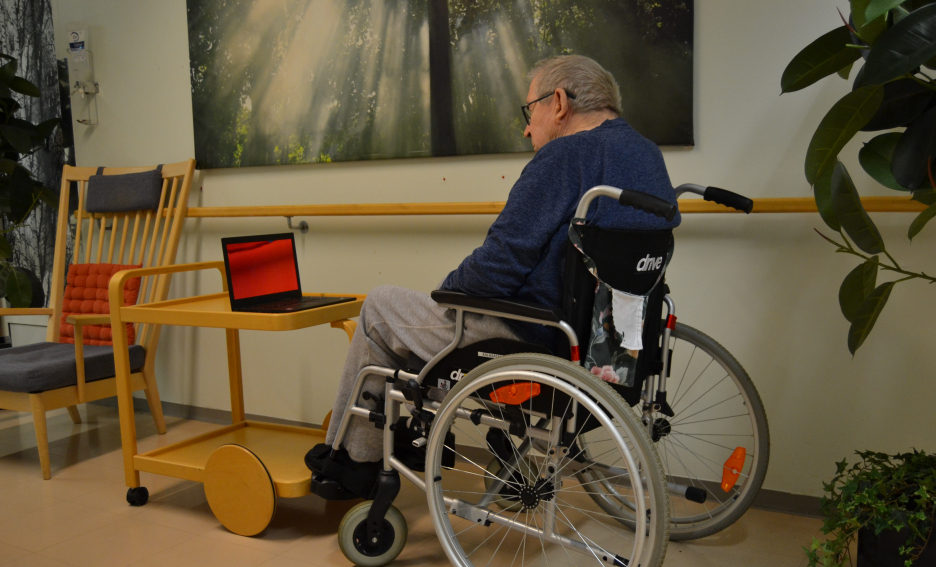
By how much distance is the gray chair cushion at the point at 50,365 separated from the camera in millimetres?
2195

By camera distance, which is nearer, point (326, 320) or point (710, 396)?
point (326, 320)

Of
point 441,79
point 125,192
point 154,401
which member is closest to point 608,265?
point 441,79

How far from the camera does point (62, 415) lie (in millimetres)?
3016

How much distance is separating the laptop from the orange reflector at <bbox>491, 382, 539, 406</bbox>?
0.65 meters

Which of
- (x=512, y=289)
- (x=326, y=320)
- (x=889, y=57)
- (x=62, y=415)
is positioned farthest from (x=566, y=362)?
(x=62, y=415)

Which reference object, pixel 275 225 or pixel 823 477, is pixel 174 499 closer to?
pixel 275 225

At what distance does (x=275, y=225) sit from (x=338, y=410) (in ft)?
3.95

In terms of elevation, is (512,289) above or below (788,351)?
above

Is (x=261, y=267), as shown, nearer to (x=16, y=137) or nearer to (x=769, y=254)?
(x=769, y=254)

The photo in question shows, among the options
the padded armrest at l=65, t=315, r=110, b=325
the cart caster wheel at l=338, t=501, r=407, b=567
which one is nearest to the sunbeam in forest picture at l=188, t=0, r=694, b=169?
the padded armrest at l=65, t=315, r=110, b=325

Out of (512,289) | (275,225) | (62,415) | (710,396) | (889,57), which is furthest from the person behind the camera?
(62,415)

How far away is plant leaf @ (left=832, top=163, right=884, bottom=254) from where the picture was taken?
4.37 feet

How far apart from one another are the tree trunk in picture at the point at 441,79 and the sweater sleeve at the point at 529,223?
0.94 m

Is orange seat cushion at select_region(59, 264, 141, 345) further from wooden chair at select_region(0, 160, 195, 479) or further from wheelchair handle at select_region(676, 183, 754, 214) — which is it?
wheelchair handle at select_region(676, 183, 754, 214)
